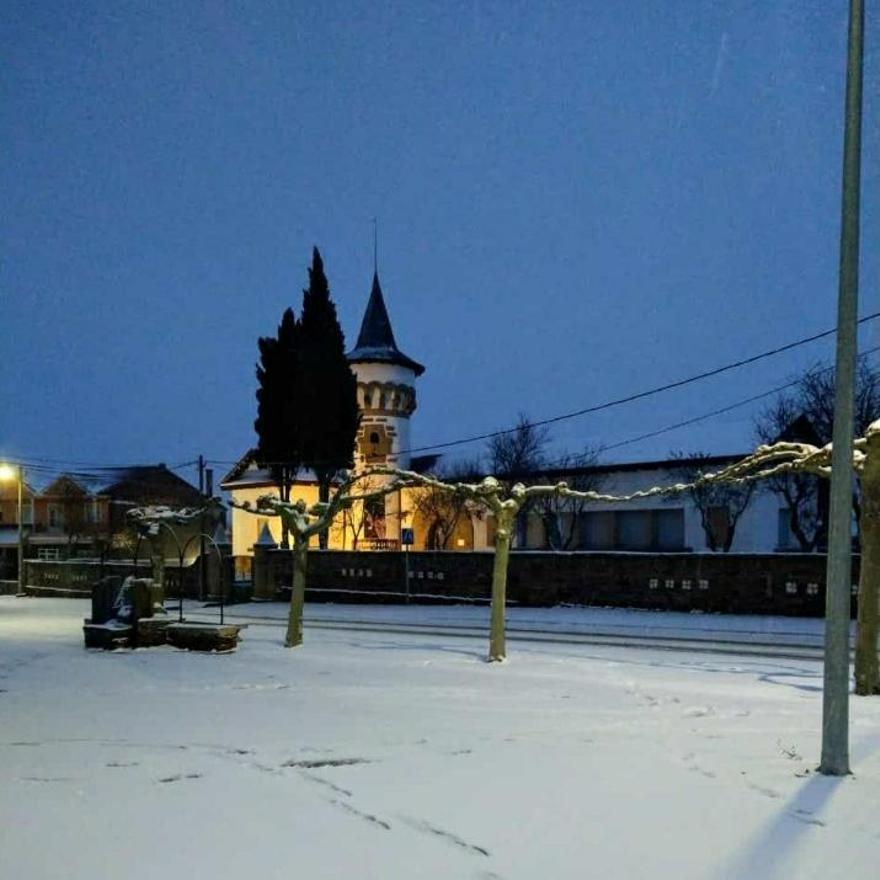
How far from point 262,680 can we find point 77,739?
4.78 meters

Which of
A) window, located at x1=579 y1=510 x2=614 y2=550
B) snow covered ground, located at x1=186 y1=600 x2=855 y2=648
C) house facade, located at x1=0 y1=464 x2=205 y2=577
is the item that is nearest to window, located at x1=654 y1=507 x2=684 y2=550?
window, located at x1=579 y1=510 x2=614 y2=550

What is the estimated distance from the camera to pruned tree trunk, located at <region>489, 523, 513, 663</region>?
663 inches

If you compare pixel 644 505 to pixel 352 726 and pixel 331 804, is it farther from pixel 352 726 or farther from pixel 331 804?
pixel 331 804

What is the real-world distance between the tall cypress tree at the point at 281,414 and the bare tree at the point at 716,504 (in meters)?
19.3

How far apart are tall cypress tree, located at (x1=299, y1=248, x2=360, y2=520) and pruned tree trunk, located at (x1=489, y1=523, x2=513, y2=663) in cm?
3013

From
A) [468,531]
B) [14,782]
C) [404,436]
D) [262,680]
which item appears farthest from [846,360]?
[404,436]

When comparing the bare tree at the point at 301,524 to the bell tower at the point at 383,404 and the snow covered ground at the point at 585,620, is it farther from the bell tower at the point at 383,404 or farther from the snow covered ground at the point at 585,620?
the bell tower at the point at 383,404

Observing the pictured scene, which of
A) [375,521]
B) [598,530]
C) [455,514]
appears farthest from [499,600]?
[375,521]

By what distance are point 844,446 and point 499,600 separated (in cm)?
969

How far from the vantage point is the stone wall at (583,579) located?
29.8 m

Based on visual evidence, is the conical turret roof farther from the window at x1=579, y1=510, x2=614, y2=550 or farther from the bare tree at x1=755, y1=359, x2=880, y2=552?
the bare tree at x1=755, y1=359, x2=880, y2=552

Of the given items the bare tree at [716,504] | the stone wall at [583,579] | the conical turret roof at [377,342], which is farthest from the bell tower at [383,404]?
the bare tree at [716,504]

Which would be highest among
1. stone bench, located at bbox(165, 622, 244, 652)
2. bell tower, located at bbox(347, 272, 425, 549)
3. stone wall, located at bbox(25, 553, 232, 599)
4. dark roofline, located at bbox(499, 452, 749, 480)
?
bell tower, located at bbox(347, 272, 425, 549)

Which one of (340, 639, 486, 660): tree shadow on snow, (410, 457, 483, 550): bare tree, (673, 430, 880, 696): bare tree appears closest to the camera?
(673, 430, 880, 696): bare tree
